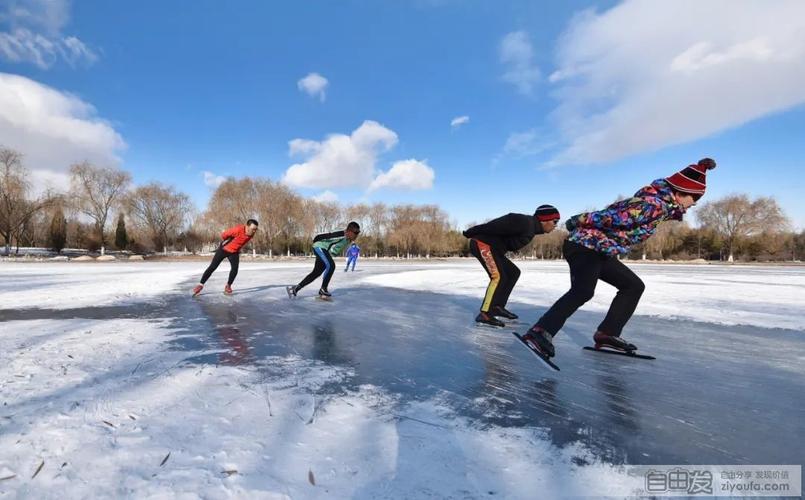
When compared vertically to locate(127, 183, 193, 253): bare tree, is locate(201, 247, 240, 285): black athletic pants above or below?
below

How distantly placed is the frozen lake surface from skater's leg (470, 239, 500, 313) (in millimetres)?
558

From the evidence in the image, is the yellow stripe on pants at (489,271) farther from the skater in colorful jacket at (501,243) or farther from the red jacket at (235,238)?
the red jacket at (235,238)

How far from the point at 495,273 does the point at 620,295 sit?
143 centimetres

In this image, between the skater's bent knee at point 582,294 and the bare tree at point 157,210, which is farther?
the bare tree at point 157,210

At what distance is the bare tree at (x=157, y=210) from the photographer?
1828 inches

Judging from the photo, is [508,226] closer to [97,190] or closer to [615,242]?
[615,242]

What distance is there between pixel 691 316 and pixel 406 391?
4590 millimetres

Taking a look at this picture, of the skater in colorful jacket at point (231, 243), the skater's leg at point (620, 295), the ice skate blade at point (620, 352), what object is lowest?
the ice skate blade at point (620, 352)

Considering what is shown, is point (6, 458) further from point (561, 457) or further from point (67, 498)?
point (561, 457)

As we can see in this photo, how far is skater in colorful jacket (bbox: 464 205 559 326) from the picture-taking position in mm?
4250

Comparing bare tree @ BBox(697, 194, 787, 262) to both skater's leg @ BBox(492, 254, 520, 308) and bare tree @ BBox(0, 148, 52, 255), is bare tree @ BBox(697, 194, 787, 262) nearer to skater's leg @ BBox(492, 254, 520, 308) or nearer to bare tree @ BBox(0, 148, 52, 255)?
skater's leg @ BBox(492, 254, 520, 308)

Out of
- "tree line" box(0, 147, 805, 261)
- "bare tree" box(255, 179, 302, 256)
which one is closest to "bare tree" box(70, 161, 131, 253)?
"tree line" box(0, 147, 805, 261)

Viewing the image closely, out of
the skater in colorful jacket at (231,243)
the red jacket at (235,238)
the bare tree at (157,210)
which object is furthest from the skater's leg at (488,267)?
the bare tree at (157,210)

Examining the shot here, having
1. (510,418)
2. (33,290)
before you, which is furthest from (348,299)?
(33,290)
